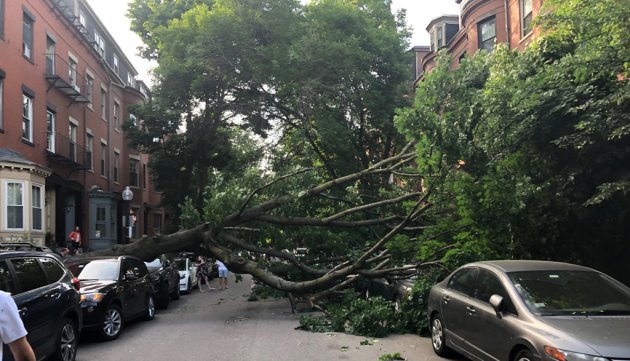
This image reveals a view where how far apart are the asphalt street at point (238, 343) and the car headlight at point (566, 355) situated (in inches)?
117

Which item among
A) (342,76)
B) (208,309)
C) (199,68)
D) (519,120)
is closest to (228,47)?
(199,68)

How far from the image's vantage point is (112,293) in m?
9.95

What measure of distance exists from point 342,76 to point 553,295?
44.7 ft

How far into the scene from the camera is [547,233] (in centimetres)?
948

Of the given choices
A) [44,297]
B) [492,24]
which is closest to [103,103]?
[492,24]

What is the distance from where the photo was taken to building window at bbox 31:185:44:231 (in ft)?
64.1

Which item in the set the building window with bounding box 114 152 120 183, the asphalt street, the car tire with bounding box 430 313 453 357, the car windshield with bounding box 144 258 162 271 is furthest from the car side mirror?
the building window with bounding box 114 152 120 183

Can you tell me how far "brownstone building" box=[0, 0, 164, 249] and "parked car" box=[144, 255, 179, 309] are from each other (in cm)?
529

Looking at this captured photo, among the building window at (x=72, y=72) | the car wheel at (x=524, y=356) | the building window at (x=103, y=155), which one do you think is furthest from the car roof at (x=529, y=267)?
the building window at (x=103, y=155)

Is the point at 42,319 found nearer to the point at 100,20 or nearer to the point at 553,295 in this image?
the point at 553,295

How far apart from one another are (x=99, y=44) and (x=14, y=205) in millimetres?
15193

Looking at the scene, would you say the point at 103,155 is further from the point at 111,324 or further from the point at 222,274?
the point at 111,324

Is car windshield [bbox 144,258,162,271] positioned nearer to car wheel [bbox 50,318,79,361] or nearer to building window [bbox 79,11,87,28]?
car wheel [bbox 50,318,79,361]

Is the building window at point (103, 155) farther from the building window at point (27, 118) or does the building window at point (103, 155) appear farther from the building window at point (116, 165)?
the building window at point (27, 118)
